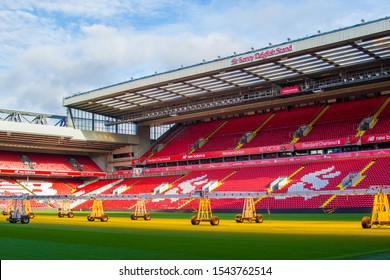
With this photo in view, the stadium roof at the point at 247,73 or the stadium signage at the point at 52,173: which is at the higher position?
the stadium roof at the point at 247,73

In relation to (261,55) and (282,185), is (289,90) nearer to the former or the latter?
(261,55)

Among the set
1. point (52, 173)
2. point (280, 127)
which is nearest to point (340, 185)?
point (280, 127)

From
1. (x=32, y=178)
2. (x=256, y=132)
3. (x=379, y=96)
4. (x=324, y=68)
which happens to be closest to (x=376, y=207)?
(x=324, y=68)

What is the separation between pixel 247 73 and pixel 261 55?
227 inches

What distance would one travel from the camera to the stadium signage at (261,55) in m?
47.6

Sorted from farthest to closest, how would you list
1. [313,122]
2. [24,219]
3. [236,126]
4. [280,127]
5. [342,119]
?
[236,126] < [280,127] < [313,122] < [342,119] < [24,219]

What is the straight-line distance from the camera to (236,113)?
238ft

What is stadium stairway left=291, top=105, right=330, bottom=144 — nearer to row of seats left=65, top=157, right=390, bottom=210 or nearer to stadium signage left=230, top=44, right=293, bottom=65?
row of seats left=65, top=157, right=390, bottom=210

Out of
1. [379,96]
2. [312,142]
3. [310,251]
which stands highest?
[379,96]

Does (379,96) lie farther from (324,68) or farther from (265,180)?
(265,180)

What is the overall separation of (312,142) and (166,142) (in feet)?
89.6

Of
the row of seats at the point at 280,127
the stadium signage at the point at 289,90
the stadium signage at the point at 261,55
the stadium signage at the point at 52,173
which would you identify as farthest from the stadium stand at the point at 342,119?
the stadium signage at the point at 52,173

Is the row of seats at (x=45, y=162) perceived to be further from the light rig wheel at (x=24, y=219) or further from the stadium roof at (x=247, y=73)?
the light rig wheel at (x=24, y=219)

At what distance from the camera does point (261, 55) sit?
161 feet
